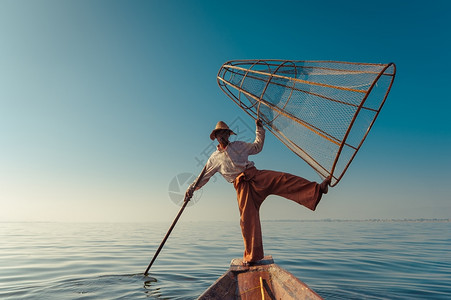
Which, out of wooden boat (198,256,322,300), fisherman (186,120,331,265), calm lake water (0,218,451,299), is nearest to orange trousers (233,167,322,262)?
fisherman (186,120,331,265)

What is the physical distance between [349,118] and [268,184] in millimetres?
1395

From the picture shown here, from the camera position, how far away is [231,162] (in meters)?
4.40

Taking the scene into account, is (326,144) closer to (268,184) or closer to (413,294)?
(268,184)

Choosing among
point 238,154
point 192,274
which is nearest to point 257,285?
point 238,154

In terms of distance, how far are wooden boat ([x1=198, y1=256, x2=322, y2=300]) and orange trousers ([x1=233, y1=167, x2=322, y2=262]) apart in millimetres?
266

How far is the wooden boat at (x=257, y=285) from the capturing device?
3.18m

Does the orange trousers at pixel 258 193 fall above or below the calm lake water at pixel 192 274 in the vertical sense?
above

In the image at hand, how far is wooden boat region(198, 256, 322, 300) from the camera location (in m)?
3.18

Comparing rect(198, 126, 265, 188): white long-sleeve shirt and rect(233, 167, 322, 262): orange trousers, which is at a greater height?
rect(198, 126, 265, 188): white long-sleeve shirt

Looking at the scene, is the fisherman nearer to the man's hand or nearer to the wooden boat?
the wooden boat

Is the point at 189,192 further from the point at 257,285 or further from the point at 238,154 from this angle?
the point at 257,285

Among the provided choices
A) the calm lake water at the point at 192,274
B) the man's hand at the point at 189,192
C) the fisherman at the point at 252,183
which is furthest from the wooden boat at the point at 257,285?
the calm lake water at the point at 192,274

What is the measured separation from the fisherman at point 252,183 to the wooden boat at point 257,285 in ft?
0.80

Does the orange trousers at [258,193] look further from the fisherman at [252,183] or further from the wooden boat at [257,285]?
the wooden boat at [257,285]
